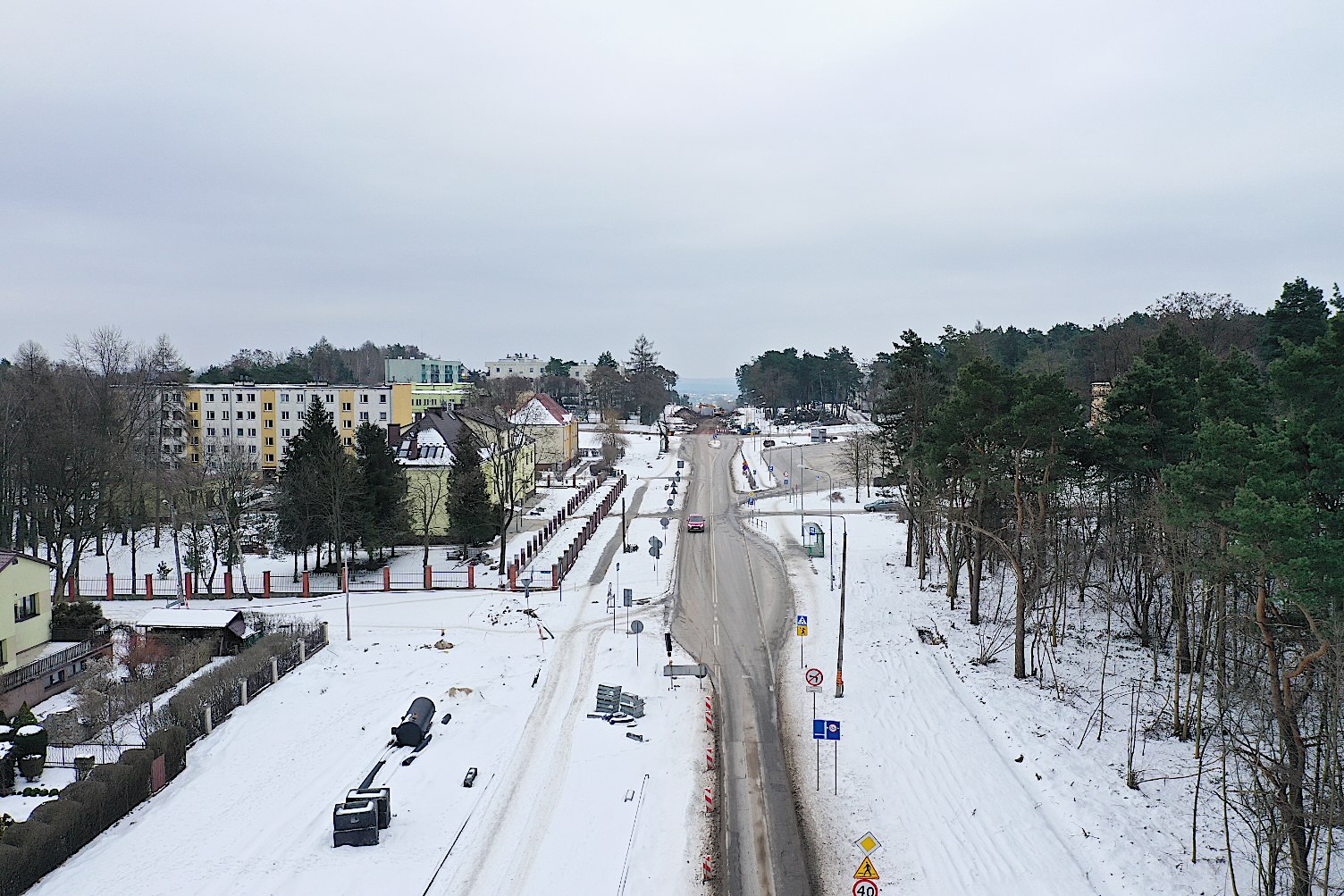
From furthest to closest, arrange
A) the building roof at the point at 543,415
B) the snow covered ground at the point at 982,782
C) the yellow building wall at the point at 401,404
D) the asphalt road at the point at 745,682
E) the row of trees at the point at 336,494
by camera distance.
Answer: the yellow building wall at the point at 401,404 → the building roof at the point at 543,415 → the row of trees at the point at 336,494 → the asphalt road at the point at 745,682 → the snow covered ground at the point at 982,782

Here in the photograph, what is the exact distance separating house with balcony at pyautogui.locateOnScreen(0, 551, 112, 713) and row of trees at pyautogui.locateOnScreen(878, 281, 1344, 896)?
28703 millimetres

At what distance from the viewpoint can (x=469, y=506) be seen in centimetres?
4472

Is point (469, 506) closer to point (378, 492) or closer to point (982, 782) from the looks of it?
point (378, 492)

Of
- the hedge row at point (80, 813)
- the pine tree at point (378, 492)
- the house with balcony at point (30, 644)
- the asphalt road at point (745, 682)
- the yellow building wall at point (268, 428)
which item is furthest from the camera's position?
the yellow building wall at point (268, 428)

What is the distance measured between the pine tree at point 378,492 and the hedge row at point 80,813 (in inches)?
849

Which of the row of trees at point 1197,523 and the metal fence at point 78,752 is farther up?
the row of trees at point 1197,523

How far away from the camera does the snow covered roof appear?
97.2 feet

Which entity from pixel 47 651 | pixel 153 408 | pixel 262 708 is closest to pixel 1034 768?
pixel 262 708

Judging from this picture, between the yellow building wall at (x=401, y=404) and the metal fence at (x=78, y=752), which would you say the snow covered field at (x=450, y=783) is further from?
the yellow building wall at (x=401, y=404)

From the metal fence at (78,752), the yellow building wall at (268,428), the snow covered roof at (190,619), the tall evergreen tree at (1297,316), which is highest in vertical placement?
the tall evergreen tree at (1297,316)

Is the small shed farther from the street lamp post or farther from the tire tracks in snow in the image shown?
the street lamp post

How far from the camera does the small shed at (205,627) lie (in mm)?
29672

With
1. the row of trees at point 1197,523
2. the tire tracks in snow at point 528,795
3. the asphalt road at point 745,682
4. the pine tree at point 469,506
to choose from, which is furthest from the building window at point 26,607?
the row of trees at point 1197,523

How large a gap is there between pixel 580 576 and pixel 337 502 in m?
11.5
